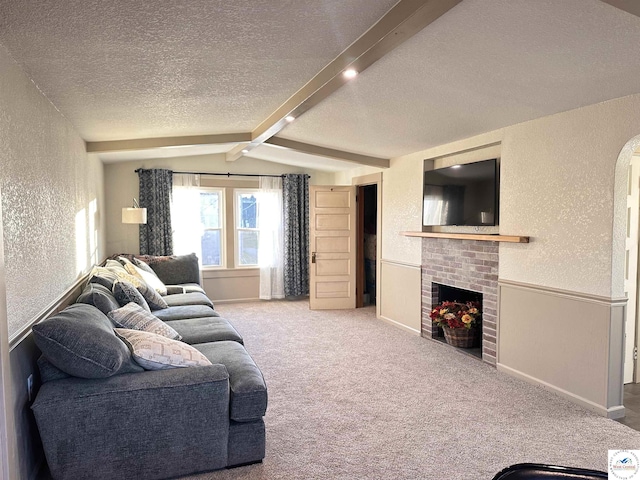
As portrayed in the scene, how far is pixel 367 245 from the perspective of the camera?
7633 mm

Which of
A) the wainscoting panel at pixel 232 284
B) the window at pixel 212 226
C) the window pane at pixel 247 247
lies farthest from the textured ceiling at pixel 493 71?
the wainscoting panel at pixel 232 284

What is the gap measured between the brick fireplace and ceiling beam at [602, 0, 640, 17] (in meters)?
2.54

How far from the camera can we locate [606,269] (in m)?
3.15

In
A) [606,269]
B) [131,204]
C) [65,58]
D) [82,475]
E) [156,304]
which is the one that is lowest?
[82,475]

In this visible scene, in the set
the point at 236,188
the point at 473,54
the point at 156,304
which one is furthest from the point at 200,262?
the point at 473,54

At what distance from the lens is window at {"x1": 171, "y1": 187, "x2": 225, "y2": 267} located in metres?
6.98

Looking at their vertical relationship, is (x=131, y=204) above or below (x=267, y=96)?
below

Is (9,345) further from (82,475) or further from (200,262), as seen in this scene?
(200,262)

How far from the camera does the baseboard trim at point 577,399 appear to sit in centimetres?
315

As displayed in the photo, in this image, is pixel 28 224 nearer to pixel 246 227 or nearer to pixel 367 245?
pixel 246 227

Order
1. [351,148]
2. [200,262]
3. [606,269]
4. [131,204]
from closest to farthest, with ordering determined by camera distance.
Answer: [606,269] → [351,148] → [131,204] → [200,262]

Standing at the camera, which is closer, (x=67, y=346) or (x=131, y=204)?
(x=67, y=346)

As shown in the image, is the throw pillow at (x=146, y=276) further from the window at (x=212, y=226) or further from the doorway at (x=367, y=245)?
the doorway at (x=367, y=245)

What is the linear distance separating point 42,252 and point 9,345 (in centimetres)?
85
